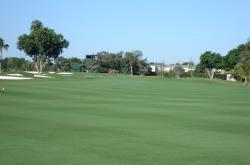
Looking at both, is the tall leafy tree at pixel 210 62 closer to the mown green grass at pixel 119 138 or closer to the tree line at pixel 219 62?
the tree line at pixel 219 62

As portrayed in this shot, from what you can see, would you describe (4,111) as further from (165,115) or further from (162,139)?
(162,139)

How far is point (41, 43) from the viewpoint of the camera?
96.8 metres

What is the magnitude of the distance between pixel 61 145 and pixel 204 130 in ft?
19.3

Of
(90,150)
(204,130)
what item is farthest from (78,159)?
(204,130)

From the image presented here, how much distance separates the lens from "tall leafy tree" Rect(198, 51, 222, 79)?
157 meters

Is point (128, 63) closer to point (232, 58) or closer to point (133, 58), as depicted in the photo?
point (133, 58)

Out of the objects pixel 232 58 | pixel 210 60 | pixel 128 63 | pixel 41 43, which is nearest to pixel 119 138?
pixel 41 43

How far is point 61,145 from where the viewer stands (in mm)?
11977

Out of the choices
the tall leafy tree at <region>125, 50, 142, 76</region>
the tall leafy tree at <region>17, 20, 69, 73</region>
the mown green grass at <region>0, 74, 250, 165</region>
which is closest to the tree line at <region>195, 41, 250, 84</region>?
the tall leafy tree at <region>125, 50, 142, 76</region>

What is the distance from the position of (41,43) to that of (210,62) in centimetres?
7759

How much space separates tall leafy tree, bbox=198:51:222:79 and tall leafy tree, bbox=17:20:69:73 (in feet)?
228

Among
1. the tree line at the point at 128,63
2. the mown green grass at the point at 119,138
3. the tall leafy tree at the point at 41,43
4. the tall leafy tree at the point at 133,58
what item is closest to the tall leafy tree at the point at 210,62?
the tree line at the point at 128,63

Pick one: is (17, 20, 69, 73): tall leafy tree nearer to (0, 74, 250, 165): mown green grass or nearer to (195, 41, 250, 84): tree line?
(195, 41, 250, 84): tree line

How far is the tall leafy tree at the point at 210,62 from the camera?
15688cm
